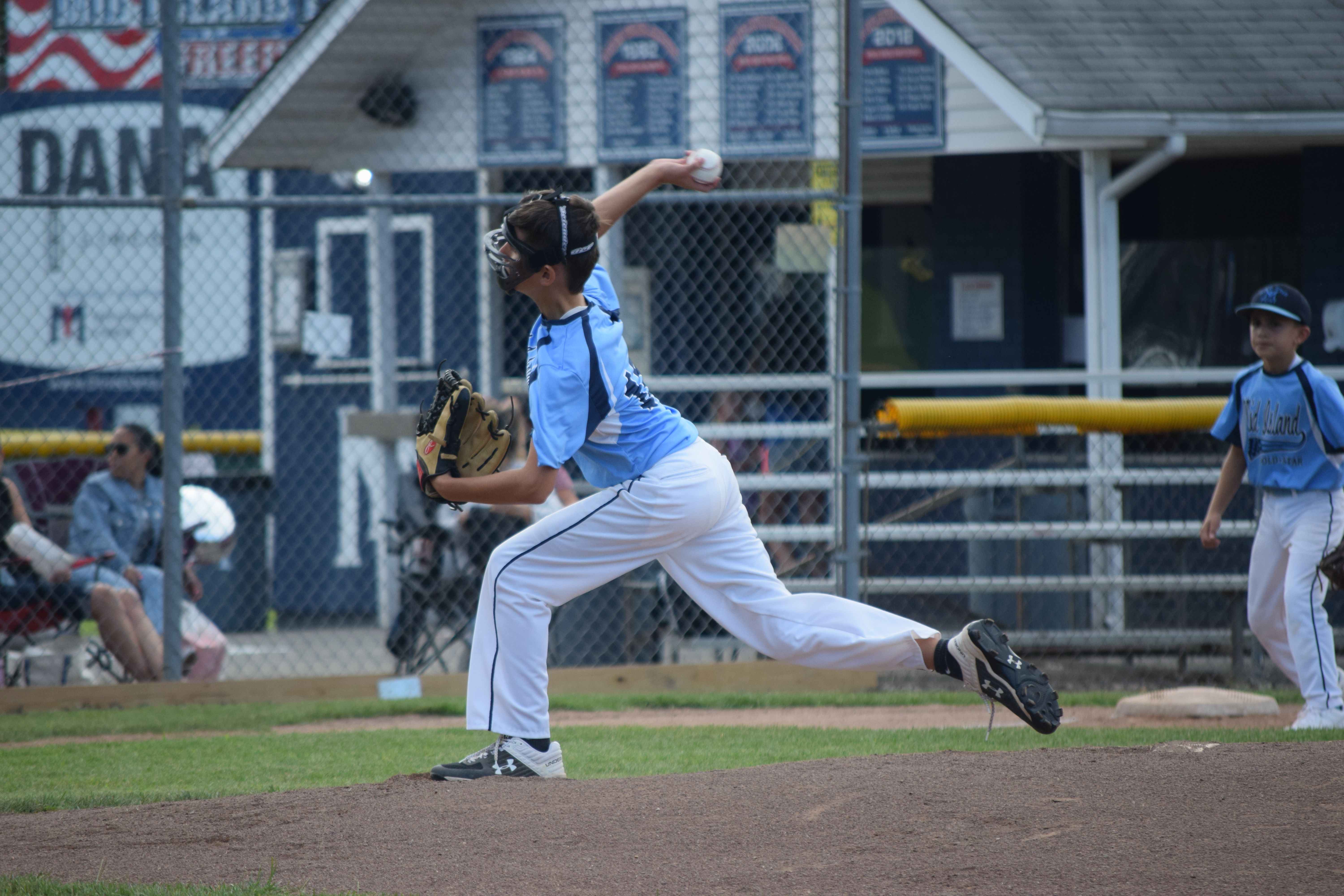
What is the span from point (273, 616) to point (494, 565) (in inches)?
362

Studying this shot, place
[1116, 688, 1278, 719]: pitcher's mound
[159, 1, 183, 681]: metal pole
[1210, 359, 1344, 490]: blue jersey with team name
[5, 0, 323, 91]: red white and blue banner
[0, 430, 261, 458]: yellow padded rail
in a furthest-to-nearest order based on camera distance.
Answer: [5, 0, 323, 91]: red white and blue banner < [0, 430, 261, 458]: yellow padded rail < [159, 1, 183, 681]: metal pole < [1116, 688, 1278, 719]: pitcher's mound < [1210, 359, 1344, 490]: blue jersey with team name

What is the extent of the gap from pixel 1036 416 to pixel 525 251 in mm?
4612

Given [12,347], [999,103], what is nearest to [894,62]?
[999,103]

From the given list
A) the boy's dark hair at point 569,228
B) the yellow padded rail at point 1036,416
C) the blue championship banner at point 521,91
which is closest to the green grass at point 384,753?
the boy's dark hair at point 569,228

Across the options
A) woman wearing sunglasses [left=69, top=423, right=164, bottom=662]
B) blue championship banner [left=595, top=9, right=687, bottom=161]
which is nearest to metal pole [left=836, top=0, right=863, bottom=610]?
blue championship banner [left=595, top=9, right=687, bottom=161]

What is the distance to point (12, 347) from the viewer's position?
47.4 ft

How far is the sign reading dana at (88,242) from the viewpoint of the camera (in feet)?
47.0

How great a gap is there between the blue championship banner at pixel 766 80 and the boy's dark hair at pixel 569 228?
5.64 meters

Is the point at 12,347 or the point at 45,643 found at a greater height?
the point at 12,347

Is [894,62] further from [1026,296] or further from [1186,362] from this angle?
[1186,362]

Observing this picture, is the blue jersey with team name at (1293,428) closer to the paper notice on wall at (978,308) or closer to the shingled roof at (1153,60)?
the shingled roof at (1153,60)

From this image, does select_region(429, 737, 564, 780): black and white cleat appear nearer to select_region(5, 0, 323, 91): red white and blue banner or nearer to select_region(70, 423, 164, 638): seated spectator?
select_region(70, 423, 164, 638): seated spectator

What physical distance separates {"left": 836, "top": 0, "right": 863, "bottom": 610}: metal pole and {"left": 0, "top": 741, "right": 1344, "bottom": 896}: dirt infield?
292 centimetres

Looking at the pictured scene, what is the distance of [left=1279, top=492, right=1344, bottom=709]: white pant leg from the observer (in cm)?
604
